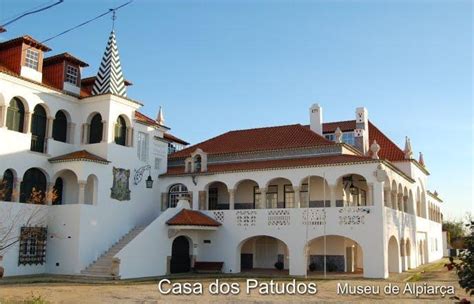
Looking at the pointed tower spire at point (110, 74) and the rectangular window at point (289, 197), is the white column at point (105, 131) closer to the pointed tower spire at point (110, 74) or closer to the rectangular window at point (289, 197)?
the pointed tower spire at point (110, 74)

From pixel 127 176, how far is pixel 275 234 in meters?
8.18

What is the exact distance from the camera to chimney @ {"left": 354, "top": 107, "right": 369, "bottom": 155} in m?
30.0

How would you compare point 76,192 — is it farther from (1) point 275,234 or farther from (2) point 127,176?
(1) point 275,234

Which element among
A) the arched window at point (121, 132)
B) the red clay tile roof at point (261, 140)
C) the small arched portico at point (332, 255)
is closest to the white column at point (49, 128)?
the arched window at point (121, 132)

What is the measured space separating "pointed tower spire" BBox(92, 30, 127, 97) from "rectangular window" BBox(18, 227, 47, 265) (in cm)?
762

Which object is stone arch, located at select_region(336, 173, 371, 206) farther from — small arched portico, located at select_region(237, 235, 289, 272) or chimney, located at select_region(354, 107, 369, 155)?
small arched portico, located at select_region(237, 235, 289, 272)

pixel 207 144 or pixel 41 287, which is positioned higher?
pixel 207 144

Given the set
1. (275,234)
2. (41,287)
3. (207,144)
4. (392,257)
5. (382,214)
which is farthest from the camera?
(207,144)

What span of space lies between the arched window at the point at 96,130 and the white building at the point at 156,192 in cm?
11

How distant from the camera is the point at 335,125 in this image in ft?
109

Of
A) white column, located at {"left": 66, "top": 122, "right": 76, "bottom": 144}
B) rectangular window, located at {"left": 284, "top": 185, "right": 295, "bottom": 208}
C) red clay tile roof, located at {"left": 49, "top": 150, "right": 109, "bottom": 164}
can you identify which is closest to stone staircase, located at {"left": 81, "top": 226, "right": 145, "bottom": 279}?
red clay tile roof, located at {"left": 49, "top": 150, "right": 109, "bottom": 164}

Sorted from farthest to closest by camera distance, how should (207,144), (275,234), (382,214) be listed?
(207,144) → (275,234) → (382,214)

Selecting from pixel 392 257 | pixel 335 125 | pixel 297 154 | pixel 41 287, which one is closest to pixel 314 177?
pixel 297 154

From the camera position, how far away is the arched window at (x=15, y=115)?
73.9 feet
